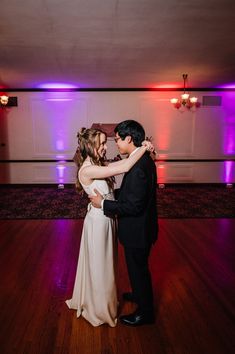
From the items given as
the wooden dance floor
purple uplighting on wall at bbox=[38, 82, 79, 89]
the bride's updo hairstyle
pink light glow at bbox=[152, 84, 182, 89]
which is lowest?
the wooden dance floor

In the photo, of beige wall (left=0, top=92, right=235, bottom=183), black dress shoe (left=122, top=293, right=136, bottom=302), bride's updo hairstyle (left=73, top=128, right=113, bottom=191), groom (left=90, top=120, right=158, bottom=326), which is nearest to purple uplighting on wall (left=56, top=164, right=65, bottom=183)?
beige wall (left=0, top=92, right=235, bottom=183)

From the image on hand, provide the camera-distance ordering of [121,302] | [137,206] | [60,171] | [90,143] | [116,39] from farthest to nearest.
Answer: [60,171], [116,39], [121,302], [90,143], [137,206]

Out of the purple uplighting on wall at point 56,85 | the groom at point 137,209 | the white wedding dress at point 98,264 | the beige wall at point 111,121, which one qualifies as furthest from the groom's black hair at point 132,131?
the beige wall at point 111,121

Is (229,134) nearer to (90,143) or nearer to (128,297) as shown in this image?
(128,297)

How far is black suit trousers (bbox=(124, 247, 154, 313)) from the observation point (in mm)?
2049

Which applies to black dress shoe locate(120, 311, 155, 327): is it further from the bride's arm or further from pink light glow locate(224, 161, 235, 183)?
pink light glow locate(224, 161, 235, 183)

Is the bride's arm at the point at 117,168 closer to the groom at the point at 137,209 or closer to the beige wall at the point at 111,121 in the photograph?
the groom at the point at 137,209

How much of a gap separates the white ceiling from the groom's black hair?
174 centimetres

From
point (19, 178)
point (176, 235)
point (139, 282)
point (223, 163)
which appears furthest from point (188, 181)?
point (139, 282)

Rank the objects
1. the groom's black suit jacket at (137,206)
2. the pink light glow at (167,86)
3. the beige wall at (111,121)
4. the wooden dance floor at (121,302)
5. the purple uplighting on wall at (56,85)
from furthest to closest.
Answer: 1. the beige wall at (111,121)
2. the pink light glow at (167,86)
3. the purple uplighting on wall at (56,85)
4. the wooden dance floor at (121,302)
5. the groom's black suit jacket at (137,206)

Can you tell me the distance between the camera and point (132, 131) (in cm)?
194

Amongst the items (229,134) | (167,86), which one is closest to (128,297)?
(167,86)

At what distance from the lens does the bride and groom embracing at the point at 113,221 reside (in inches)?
74.7

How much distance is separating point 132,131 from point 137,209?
0.59 meters
